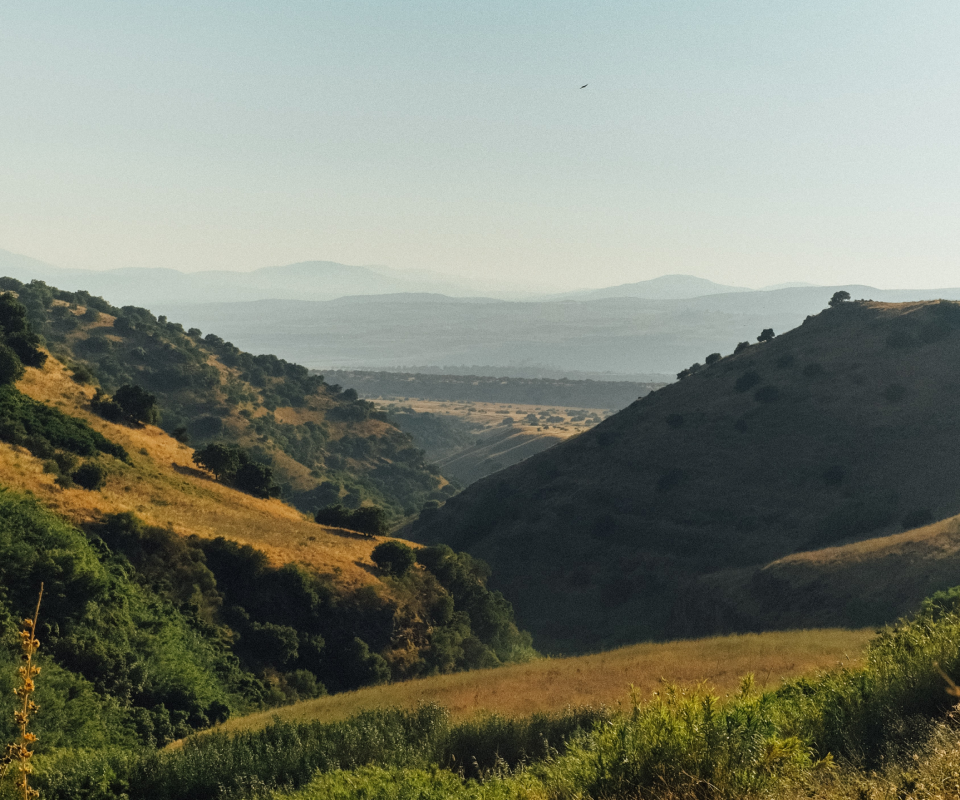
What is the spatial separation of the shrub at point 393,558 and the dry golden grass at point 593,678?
19733 mm

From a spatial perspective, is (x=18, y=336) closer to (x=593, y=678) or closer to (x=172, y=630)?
(x=172, y=630)

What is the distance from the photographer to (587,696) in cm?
2389

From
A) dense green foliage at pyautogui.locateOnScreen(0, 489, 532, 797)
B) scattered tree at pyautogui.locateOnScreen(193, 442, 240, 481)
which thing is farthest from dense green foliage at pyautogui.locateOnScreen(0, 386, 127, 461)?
dense green foliage at pyautogui.locateOnScreen(0, 489, 532, 797)

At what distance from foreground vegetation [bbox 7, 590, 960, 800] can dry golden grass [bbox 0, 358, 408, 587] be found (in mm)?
22812

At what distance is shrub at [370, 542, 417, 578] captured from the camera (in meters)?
49.8

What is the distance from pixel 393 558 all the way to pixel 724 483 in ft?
132

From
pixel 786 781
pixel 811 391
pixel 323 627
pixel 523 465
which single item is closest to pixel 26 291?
pixel 523 465

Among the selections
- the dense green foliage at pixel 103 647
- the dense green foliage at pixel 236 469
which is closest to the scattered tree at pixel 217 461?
the dense green foliage at pixel 236 469

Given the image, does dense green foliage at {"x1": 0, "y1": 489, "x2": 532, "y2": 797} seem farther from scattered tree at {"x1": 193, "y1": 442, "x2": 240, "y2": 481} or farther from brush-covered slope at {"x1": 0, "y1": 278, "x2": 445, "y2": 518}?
brush-covered slope at {"x1": 0, "y1": 278, "x2": 445, "y2": 518}

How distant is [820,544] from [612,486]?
73.2 ft

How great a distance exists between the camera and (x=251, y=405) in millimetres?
128125

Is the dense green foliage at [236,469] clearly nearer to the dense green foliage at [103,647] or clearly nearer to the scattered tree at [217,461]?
the scattered tree at [217,461]

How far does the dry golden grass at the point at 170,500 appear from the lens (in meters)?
40.4

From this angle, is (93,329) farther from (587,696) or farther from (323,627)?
(587,696)
